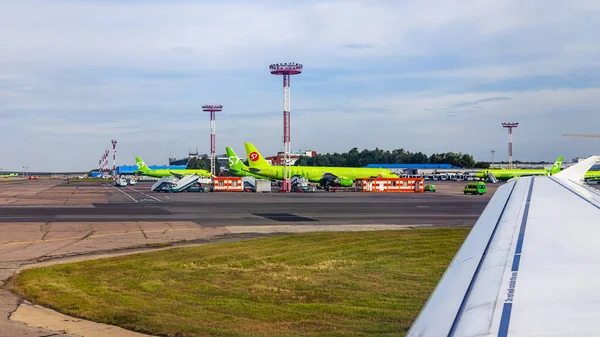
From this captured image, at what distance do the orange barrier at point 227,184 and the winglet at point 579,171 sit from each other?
6658 centimetres

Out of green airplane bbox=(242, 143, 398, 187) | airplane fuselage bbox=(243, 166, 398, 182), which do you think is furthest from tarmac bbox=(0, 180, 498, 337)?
airplane fuselage bbox=(243, 166, 398, 182)

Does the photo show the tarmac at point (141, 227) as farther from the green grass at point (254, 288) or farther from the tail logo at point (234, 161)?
the tail logo at point (234, 161)

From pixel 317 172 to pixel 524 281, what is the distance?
265 feet

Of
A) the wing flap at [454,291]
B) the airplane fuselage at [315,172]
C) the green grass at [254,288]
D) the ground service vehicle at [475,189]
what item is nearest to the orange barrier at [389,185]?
the airplane fuselage at [315,172]

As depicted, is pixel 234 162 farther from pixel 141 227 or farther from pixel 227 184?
pixel 141 227

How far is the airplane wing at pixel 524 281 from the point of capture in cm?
267

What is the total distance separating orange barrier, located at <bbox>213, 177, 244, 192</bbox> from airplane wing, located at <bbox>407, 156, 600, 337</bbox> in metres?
70.1

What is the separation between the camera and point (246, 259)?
1712 centimetres

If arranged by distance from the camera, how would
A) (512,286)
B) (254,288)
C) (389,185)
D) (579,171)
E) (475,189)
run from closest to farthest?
(512,286) < (579,171) < (254,288) < (475,189) < (389,185)

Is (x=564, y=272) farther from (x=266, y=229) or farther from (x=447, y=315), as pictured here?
(x=266, y=229)

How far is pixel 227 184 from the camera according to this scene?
248 ft

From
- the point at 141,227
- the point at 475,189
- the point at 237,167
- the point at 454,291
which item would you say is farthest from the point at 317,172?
the point at 454,291

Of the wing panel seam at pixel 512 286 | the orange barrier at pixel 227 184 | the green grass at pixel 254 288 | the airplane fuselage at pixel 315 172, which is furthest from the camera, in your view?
the airplane fuselage at pixel 315 172

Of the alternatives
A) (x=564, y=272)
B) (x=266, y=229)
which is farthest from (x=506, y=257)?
(x=266, y=229)
